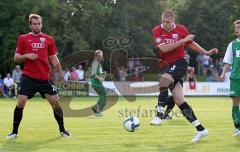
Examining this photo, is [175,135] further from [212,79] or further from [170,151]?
[212,79]

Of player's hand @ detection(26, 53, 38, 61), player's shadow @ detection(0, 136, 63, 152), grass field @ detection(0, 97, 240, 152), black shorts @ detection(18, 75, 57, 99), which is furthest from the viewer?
black shorts @ detection(18, 75, 57, 99)

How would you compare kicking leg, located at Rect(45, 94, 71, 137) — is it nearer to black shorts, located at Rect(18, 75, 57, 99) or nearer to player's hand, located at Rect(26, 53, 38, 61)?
black shorts, located at Rect(18, 75, 57, 99)

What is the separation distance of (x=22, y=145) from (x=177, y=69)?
3.19 m

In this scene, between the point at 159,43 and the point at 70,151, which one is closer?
the point at 70,151

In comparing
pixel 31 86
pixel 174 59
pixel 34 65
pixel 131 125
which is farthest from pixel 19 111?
pixel 174 59

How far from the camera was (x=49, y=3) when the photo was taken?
3919 centimetres

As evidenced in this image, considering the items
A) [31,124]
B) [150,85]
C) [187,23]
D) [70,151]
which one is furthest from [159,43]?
[187,23]

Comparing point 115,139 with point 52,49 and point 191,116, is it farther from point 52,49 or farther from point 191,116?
point 52,49

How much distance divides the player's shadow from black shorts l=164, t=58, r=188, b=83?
8.35ft

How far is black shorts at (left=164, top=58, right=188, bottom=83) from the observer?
10.2m

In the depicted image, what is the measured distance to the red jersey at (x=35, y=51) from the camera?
10477 mm

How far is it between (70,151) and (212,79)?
31396 mm

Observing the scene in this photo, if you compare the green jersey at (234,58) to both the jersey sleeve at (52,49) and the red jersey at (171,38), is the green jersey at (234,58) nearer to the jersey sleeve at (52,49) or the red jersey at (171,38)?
the red jersey at (171,38)

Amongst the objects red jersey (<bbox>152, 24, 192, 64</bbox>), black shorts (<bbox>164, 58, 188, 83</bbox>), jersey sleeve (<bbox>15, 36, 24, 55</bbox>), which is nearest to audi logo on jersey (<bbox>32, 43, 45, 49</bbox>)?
jersey sleeve (<bbox>15, 36, 24, 55</bbox>)
